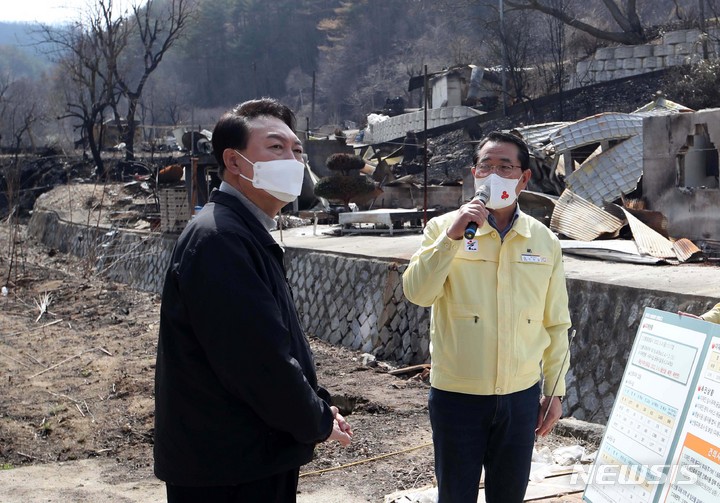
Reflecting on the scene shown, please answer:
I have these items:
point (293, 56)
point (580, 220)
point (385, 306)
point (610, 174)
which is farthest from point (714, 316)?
point (293, 56)

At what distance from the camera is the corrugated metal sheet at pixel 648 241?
30.8ft

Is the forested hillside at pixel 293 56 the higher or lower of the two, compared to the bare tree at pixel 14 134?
higher

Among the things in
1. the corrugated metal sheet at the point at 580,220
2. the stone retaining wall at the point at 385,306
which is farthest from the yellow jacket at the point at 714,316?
the corrugated metal sheet at the point at 580,220

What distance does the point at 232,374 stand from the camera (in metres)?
2.44

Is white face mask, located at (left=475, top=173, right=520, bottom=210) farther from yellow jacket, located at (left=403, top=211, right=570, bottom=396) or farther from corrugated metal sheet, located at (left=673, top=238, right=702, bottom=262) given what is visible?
corrugated metal sheet, located at (left=673, top=238, right=702, bottom=262)

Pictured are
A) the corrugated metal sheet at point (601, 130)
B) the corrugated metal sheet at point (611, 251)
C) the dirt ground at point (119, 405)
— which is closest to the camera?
the dirt ground at point (119, 405)

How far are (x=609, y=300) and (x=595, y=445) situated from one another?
196 centimetres

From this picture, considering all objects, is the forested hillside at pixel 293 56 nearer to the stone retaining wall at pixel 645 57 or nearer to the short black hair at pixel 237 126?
the stone retaining wall at pixel 645 57

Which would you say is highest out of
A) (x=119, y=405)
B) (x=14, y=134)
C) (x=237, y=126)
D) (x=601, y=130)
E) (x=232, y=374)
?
(x=14, y=134)

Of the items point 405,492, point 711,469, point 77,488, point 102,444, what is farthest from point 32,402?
point 711,469

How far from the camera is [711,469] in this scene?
2717 millimetres

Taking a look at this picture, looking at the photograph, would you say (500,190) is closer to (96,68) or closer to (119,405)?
(119,405)

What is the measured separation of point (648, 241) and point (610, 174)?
4389mm

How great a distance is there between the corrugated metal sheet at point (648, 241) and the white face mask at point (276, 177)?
284 inches
